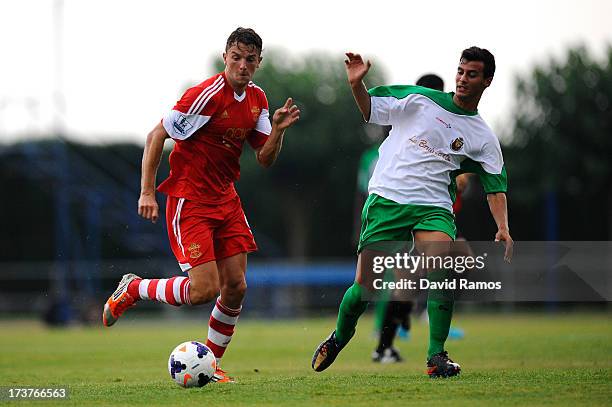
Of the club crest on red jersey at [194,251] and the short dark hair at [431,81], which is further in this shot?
the short dark hair at [431,81]

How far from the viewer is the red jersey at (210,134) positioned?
26.5ft

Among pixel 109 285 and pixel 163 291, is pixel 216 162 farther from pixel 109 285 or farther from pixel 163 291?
pixel 109 285

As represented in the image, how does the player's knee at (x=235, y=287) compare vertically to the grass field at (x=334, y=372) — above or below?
above

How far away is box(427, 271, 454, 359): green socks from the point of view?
7.71 metres

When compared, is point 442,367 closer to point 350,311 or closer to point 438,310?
point 438,310

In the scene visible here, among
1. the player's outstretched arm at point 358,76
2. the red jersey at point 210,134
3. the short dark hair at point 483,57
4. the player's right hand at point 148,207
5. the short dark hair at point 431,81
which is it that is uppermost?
the short dark hair at point 483,57

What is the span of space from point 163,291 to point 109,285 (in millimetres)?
21924

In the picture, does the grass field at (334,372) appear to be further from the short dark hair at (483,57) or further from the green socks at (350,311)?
the short dark hair at (483,57)

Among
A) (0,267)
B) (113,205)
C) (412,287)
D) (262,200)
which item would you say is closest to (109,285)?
(113,205)

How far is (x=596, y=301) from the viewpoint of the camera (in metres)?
26.3

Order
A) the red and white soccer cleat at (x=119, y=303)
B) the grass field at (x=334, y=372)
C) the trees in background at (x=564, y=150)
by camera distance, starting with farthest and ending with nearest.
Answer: the trees in background at (x=564, y=150) → the red and white soccer cleat at (x=119, y=303) → the grass field at (x=334, y=372)

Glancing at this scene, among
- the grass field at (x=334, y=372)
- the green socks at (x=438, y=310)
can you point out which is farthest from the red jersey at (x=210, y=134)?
the green socks at (x=438, y=310)

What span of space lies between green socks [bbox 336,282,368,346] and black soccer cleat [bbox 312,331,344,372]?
5cm

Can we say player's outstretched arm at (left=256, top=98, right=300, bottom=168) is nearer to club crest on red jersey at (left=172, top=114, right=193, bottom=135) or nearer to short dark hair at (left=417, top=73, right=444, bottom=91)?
club crest on red jersey at (left=172, top=114, right=193, bottom=135)
